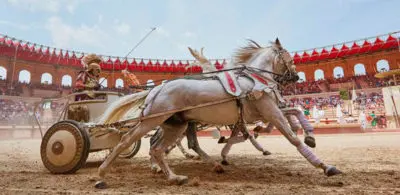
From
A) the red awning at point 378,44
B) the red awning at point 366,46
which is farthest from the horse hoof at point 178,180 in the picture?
the red awning at point 378,44

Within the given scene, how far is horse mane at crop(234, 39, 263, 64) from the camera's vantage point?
11.5 ft

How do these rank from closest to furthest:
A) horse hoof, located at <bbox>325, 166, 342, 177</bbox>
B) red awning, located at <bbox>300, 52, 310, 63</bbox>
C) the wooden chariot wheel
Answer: horse hoof, located at <bbox>325, 166, 342, 177</bbox>, the wooden chariot wheel, red awning, located at <bbox>300, 52, 310, 63</bbox>

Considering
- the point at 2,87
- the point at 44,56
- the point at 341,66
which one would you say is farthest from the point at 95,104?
the point at 341,66

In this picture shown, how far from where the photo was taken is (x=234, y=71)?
3129 millimetres

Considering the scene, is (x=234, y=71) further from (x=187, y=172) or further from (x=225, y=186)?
(x=187, y=172)

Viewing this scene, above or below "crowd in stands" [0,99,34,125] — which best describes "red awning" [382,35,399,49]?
above

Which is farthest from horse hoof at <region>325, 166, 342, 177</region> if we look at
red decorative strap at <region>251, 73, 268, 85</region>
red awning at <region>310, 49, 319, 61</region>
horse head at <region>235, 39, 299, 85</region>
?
red awning at <region>310, 49, 319, 61</region>

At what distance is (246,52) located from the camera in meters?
3.52

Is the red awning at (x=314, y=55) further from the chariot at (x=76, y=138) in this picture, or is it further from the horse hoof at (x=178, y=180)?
the horse hoof at (x=178, y=180)

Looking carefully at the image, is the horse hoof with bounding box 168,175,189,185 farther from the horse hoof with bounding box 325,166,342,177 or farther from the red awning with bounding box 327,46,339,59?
the red awning with bounding box 327,46,339,59

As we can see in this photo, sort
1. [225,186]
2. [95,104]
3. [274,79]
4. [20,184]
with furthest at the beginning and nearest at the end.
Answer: [95,104]
[274,79]
[20,184]
[225,186]

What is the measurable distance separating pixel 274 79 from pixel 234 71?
667mm

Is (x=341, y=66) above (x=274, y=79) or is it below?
above

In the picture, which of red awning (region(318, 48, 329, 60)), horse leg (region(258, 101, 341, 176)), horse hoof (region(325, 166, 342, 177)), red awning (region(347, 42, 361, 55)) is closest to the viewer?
→ horse hoof (region(325, 166, 342, 177))
